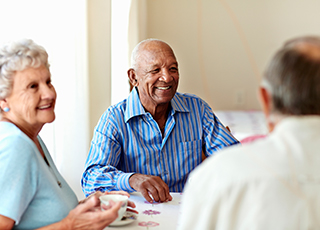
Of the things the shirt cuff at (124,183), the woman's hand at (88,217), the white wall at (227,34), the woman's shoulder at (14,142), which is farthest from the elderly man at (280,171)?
the white wall at (227,34)

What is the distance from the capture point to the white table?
3.49 feet

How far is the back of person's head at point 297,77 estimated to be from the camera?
24.5 inches

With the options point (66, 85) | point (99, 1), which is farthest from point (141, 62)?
point (99, 1)

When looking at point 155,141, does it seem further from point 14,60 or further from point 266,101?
point 266,101

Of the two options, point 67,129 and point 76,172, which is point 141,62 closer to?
point 67,129

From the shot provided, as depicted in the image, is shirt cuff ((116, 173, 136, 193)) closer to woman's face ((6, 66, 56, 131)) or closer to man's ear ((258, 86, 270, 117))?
woman's face ((6, 66, 56, 131))

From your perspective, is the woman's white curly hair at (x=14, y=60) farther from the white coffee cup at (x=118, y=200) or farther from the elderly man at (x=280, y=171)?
the elderly man at (x=280, y=171)

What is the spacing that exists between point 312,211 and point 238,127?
2.33 meters

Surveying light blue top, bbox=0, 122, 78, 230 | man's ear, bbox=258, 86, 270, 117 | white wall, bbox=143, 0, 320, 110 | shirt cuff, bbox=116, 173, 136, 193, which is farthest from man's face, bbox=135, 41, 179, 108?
white wall, bbox=143, 0, 320, 110

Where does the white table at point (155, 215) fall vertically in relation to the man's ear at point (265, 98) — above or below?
below

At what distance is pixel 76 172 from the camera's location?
202 cm

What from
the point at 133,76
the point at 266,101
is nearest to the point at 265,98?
the point at 266,101

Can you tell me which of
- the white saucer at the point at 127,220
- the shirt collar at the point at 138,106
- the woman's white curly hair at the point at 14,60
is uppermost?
the woman's white curly hair at the point at 14,60

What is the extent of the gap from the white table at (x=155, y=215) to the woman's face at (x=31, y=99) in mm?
354
